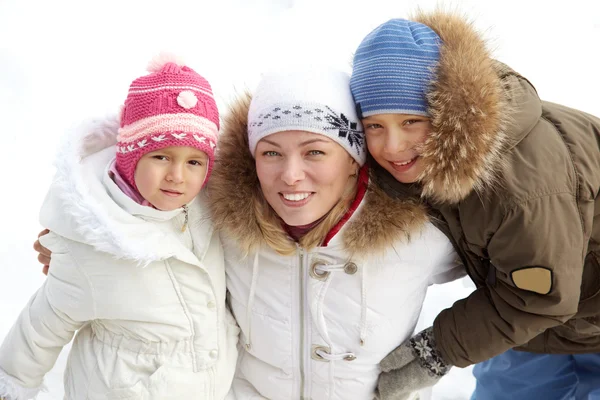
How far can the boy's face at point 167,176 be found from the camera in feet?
4.91

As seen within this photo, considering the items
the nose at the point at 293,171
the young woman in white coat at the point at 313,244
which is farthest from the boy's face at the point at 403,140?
the nose at the point at 293,171

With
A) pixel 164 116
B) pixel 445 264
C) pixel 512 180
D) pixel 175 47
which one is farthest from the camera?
pixel 175 47

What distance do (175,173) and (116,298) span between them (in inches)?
14.9

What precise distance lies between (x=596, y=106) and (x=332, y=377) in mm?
2734

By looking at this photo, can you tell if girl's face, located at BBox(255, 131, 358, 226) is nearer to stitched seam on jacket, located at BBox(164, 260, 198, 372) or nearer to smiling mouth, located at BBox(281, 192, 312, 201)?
smiling mouth, located at BBox(281, 192, 312, 201)

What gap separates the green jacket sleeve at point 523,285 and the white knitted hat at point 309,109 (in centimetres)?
47

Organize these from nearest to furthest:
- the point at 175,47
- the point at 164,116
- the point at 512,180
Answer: the point at 512,180 < the point at 164,116 < the point at 175,47

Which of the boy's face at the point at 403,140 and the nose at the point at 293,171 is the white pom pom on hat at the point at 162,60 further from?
the boy's face at the point at 403,140

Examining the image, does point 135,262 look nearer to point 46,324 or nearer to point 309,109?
point 46,324

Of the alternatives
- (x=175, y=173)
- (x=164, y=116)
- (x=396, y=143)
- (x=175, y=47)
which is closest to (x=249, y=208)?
(x=175, y=173)

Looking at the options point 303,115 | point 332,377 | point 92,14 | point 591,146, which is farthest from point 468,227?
point 92,14

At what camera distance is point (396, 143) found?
4.81 ft

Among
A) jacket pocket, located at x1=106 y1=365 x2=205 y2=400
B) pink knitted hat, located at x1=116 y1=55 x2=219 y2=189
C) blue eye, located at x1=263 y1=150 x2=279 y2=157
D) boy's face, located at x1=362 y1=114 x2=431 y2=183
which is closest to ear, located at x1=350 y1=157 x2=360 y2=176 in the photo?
boy's face, located at x1=362 y1=114 x2=431 y2=183

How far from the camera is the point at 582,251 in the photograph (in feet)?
4.73
